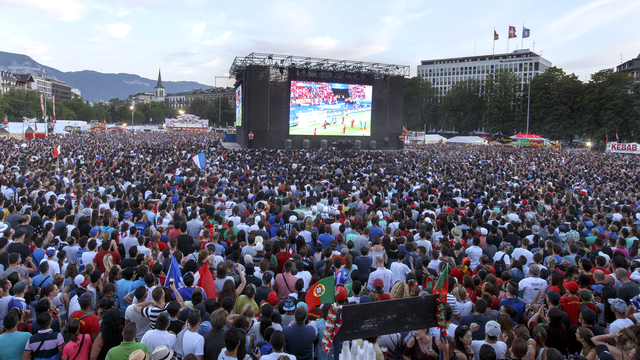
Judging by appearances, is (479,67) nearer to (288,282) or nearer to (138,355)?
(288,282)

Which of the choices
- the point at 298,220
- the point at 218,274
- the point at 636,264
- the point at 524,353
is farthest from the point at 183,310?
the point at 636,264

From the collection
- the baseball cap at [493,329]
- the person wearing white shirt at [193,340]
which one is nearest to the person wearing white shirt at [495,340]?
the baseball cap at [493,329]

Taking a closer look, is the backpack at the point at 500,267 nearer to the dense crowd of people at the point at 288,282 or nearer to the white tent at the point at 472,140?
the dense crowd of people at the point at 288,282

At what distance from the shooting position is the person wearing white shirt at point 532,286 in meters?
4.84

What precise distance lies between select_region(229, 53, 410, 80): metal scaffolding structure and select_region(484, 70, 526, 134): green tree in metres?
33.6

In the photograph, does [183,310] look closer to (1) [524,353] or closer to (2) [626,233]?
(1) [524,353]

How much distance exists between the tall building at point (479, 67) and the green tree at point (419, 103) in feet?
56.5

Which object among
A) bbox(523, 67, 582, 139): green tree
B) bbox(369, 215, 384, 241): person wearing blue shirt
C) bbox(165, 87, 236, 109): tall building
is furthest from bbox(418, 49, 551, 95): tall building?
bbox(369, 215, 384, 241): person wearing blue shirt

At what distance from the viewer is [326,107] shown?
35.5 metres

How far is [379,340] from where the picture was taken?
12.6 feet

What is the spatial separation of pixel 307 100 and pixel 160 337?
108ft

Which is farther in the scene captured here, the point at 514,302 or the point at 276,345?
the point at 514,302

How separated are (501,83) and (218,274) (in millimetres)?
70664

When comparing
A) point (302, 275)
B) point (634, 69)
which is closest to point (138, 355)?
point (302, 275)
